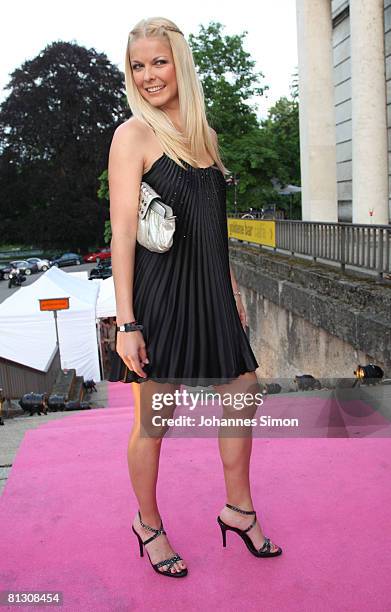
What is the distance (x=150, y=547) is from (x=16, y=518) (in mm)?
721

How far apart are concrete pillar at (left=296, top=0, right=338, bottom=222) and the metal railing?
4.30m

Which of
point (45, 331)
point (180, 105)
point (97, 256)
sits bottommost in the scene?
point (97, 256)

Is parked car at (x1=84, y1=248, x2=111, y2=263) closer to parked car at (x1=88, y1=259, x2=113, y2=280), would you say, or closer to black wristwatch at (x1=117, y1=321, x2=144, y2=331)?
parked car at (x1=88, y1=259, x2=113, y2=280)

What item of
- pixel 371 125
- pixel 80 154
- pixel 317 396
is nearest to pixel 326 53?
pixel 371 125

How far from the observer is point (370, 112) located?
12.4 meters

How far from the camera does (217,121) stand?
2983 centimetres

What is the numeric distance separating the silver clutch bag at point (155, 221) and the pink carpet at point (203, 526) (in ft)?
4.06

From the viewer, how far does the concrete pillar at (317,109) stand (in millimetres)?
15656

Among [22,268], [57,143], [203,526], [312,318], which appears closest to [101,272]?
[22,268]

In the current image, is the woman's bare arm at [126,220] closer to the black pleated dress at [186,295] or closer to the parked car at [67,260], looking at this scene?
the black pleated dress at [186,295]

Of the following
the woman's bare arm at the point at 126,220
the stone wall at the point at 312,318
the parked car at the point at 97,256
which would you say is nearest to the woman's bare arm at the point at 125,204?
the woman's bare arm at the point at 126,220

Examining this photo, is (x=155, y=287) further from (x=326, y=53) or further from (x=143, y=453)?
(x=326, y=53)

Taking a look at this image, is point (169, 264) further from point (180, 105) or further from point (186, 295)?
point (180, 105)

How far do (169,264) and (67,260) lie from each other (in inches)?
1890
